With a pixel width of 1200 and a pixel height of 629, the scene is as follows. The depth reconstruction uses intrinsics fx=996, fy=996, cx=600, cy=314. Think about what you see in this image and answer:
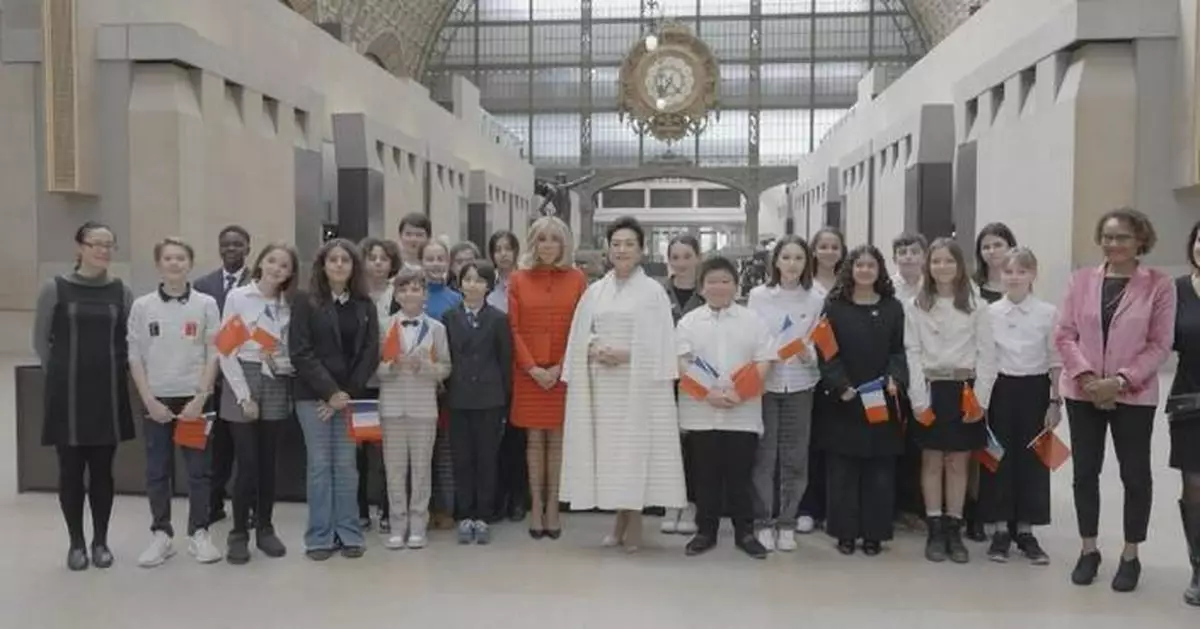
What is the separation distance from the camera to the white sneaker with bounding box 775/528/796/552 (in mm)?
5555

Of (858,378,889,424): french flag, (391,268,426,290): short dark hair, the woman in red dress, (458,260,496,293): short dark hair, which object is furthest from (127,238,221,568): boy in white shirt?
(858,378,889,424): french flag

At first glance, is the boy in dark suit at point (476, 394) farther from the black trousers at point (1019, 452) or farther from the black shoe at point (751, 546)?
the black trousers at point (1019, 452)

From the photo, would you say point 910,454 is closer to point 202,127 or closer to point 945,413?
point 945,413

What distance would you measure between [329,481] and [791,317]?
2.73 metres

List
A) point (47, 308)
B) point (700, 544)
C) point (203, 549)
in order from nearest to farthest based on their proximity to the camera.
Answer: point (47, 308), point (203, 549), point (700, 544)

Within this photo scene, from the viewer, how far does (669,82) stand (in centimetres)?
3862

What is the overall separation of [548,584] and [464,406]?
1.27m

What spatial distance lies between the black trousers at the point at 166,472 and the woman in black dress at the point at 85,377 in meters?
0.16

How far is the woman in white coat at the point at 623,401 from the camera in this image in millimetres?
5430

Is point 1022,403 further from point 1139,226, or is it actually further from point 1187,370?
point 1139,226

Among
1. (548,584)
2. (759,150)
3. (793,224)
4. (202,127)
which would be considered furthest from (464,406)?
(759,150)

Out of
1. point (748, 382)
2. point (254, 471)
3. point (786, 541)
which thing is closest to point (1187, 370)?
point (748, 382)

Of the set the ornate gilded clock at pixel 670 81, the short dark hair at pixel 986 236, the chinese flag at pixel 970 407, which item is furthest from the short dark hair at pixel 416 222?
the ornate gilded clock at pixel 670 81

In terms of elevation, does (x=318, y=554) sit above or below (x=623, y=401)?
below
